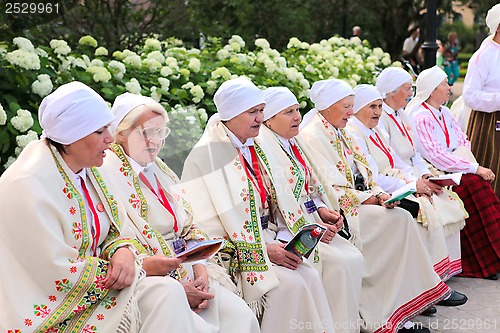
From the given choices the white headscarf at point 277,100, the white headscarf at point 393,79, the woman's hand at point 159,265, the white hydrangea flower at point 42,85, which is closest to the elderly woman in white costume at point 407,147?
the white headscarf at point 393,79

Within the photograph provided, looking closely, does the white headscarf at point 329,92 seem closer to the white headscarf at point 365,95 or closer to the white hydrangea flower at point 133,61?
the white headscarf at point 365,95

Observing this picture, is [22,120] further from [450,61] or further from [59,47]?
[450,61]

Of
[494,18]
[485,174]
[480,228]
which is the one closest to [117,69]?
[485,174]

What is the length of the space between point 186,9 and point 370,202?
198 inches

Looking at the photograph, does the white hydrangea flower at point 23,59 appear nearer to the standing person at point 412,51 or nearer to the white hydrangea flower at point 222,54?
the white hydrangea flower at point 222,54

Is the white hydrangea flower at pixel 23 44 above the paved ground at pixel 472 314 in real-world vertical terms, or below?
above

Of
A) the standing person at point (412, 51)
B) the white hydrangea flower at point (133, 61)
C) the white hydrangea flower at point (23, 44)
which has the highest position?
the white hydrangea flower at point (23, 44)

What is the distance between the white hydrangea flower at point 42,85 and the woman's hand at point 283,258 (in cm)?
183

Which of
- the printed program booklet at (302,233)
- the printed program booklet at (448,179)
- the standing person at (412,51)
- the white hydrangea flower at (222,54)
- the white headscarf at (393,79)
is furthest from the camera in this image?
the standing person at (412,51)

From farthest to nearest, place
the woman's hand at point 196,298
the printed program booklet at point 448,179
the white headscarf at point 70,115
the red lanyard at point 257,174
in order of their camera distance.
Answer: the printed program booklet at point 448,179, the red lanyard at point 257,174, the woman's hand at point 196,298, the white headscarf at point 70,115

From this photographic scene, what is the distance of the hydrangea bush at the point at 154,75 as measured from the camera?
515cm

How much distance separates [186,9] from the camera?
996 centimetres

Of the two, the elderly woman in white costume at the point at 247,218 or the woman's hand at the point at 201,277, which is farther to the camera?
the elderly woman in white costume at the point at 247,218

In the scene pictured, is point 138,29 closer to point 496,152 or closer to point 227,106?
point 496,152
